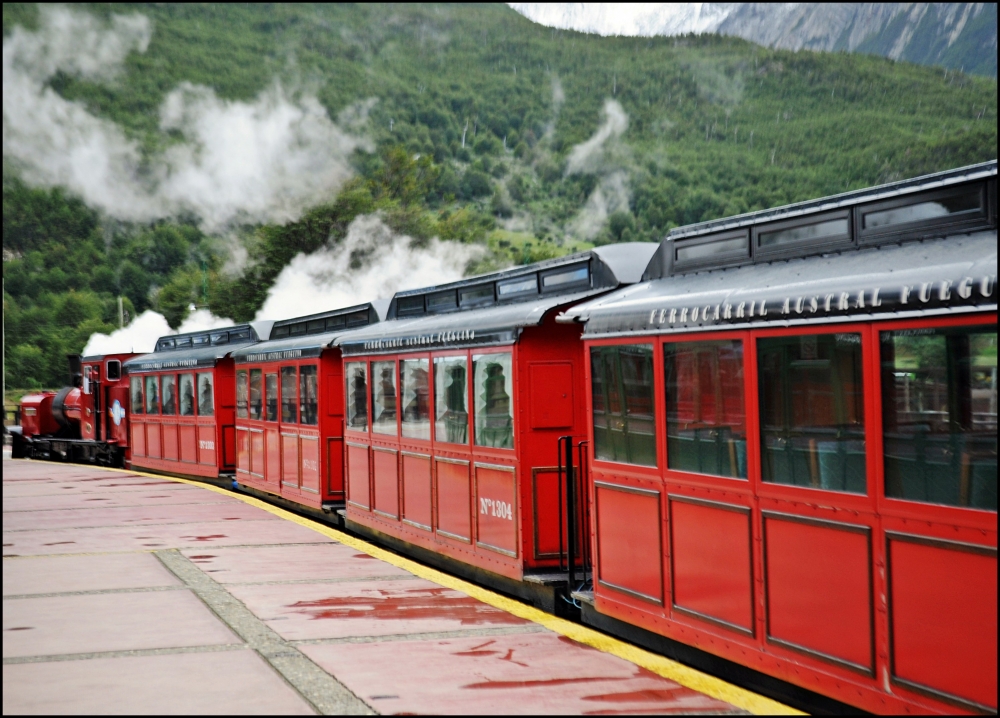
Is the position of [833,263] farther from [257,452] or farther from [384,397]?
[257,452]

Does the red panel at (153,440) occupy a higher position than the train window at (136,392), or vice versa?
the train window at (136,392)

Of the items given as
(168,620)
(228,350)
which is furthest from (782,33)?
(168,620)

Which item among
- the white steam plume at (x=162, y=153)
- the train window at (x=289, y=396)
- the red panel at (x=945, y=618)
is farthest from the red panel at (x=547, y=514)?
the white steam plume at (x=162, y=153)

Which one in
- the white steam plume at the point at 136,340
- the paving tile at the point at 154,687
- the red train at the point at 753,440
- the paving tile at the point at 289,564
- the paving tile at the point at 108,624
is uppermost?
the white steam plume at the point at 136,340

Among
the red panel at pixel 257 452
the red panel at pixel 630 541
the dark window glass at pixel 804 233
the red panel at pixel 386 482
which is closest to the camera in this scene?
the dark window glass at pixel 804 233

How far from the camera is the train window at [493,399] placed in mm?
8109

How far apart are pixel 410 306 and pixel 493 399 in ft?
10.9

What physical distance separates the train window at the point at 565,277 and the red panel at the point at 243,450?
31.6 ft

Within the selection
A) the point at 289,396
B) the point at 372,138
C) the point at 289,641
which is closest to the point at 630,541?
the point at 289,641

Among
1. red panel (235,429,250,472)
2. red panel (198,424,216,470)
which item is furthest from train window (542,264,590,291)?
red panel (198,424,216,470)

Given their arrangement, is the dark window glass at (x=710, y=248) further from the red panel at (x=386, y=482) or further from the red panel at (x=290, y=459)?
the red panel at (x=290, y=459)

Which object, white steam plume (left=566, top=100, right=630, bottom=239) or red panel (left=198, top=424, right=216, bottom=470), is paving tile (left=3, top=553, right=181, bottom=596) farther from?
white steam plume (left=566, top=100, right=630, bottom=239)

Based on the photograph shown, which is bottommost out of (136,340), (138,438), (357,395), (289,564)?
(289,564)

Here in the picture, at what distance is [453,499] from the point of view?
30.5 feet
